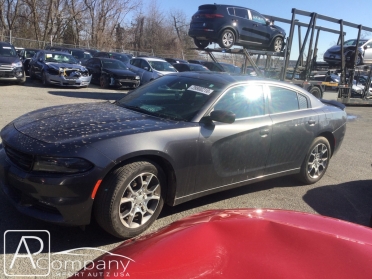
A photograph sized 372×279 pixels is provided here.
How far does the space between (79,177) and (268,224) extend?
165cm

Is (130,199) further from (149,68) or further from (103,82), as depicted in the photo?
(103,82)

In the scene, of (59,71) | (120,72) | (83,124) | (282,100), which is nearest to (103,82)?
(120,72)

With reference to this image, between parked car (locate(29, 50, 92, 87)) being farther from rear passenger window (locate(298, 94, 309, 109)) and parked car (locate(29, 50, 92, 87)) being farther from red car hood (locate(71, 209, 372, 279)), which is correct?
red car hood (locate(71, 209, 372, 279))

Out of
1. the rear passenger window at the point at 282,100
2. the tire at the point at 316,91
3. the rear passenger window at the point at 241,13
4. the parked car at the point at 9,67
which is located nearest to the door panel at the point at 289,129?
the rear passenger window at the point at 282,100

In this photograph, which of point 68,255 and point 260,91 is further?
point 260,91

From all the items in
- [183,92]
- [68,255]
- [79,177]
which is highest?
[183,92]

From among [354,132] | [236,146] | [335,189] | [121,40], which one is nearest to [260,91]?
[236,146]

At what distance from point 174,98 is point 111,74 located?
1299 centimetres

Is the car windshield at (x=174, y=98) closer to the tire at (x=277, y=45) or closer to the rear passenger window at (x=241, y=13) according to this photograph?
the rear passenger window at (x=241, y=13)

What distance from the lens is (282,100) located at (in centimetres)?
504

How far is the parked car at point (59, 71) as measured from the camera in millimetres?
15508

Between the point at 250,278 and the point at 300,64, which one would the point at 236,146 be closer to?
the point at 250,278

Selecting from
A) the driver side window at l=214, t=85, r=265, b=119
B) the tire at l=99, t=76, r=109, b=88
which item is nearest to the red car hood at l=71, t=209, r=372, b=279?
the driver side window at l=214, t=85, r=265, b=119

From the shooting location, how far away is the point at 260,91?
4.77m
